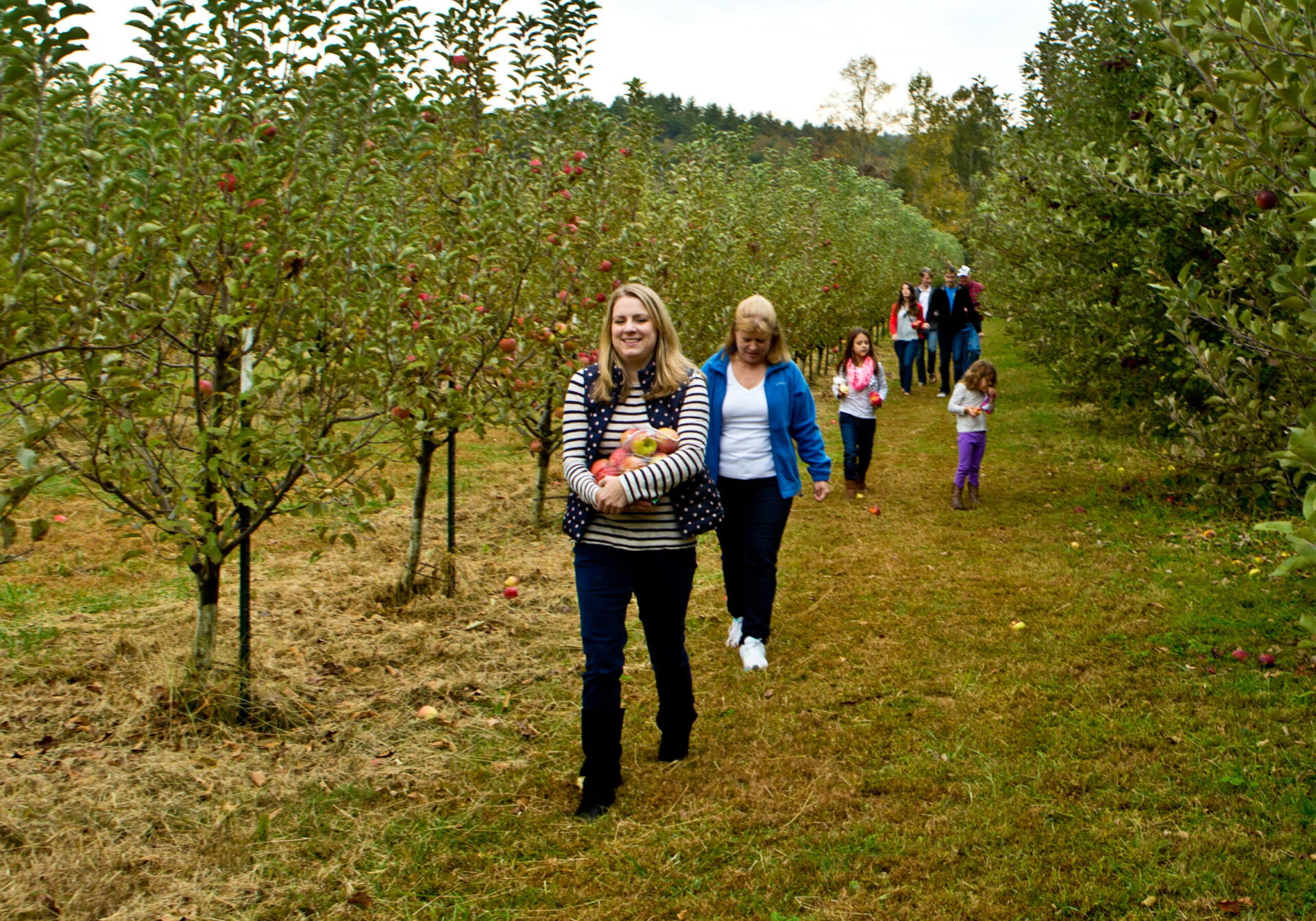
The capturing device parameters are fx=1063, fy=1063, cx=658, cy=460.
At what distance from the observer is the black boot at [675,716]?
14.5 feet

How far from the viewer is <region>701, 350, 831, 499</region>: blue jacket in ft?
18.2

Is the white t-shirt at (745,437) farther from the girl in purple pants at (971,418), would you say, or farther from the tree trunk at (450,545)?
the girl in purple pants at (971,418)

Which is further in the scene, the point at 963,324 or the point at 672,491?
the point at 963,324

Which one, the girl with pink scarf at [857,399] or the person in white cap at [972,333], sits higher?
the person in white cap at [972,333]

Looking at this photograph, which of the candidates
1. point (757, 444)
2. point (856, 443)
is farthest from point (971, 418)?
point (757, 444)

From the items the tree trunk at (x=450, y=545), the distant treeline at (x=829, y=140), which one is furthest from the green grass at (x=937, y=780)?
the distant treeline at (x=829, y=140)

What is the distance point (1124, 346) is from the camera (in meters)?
8.77

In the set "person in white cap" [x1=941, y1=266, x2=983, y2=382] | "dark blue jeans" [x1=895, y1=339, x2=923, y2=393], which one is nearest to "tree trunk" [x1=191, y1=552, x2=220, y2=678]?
"person in white cap" [x1=941, y1=266, x2=983, y2=382]

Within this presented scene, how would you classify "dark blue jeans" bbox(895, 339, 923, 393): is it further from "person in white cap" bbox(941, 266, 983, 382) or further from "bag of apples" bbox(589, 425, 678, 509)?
"bag of apples" bbox(589, 425, 678, 509)

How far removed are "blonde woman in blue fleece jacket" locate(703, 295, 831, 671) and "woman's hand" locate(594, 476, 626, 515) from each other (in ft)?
5.64

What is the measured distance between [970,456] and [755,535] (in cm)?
505

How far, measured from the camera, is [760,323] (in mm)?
5523

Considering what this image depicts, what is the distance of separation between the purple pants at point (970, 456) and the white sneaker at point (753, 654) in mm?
4774

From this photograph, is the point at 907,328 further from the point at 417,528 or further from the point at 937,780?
the point at 937,780
